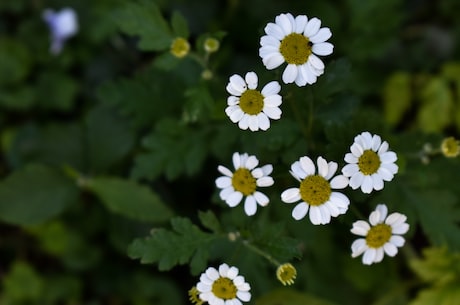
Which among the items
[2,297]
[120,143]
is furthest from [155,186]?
[2,297]

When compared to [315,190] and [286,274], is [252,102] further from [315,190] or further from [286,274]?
[286,274]

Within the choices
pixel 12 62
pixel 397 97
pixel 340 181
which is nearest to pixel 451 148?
pixel 340 181

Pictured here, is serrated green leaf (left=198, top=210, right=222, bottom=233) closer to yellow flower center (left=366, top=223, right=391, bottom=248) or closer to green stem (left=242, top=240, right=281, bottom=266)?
green stem (left=242, top=240, right=281, bottom=266)

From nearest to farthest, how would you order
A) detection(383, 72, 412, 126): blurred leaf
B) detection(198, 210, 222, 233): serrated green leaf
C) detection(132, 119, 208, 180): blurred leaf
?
detection(198, 210, 222, 233): serrated green leaf < detection(132, 119, 208, 180): blurred leaf < detection(383, 72, 412, 126): blurred leaf

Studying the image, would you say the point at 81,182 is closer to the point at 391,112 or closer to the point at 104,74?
the point at 104,74

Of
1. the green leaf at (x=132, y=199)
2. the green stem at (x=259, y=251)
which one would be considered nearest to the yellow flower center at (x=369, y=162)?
the green stem at (x=259, y=251)

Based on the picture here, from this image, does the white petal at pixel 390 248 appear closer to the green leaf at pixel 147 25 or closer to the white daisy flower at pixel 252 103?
the white daisy flower at pixel 252 103

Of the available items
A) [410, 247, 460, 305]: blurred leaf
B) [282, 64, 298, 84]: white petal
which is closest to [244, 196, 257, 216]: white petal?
[282, 64, 298, 84]: white petal

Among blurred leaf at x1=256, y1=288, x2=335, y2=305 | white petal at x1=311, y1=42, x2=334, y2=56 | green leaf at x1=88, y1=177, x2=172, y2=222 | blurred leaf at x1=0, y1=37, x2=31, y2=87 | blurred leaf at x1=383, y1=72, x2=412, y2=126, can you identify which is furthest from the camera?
blurred leaf at x1=0, y1=37, x2=31, y2=87
